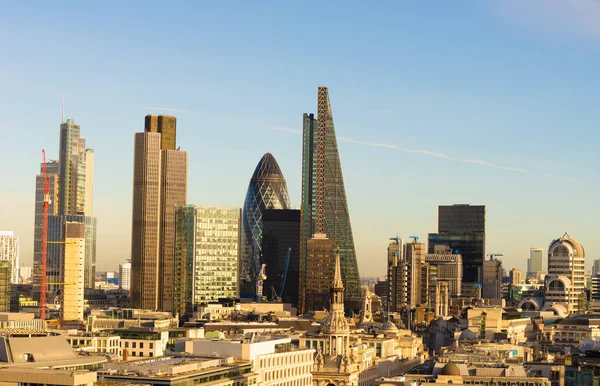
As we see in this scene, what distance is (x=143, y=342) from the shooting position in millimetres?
179125

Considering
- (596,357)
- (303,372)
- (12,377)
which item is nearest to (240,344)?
(303,372)

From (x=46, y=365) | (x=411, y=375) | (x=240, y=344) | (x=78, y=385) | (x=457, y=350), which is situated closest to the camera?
(x=78, y=385)

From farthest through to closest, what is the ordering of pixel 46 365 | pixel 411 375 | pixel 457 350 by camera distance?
pixel 457 350, pixel 411 375, pixel 46 365

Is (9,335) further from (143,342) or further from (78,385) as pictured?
(143,342)

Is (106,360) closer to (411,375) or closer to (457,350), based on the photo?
(411,375)

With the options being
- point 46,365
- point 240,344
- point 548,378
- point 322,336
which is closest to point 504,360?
point 548,378

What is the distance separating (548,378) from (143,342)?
50.5 m

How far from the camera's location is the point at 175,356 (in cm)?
14488

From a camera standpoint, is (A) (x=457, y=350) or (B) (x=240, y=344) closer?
(B) (x=240, y=344)

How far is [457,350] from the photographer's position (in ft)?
630

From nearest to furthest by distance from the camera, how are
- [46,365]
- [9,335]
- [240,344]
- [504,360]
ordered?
[46,365] → [9,335] → [240,344] → [504,360]

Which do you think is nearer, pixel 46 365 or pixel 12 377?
pixel 12 377

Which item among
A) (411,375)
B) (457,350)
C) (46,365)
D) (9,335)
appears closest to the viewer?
(46,365)

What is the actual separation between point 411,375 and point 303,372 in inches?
478
